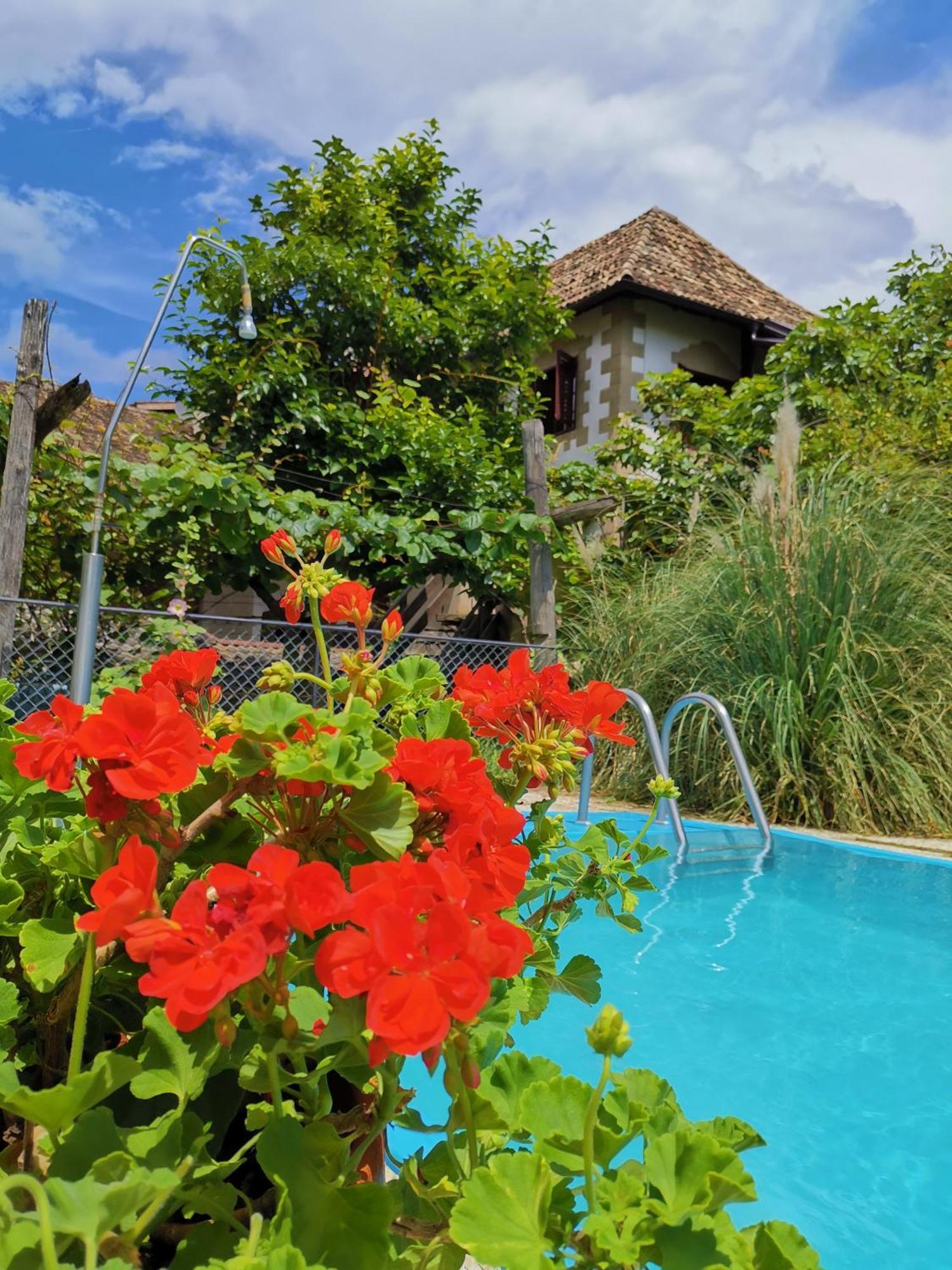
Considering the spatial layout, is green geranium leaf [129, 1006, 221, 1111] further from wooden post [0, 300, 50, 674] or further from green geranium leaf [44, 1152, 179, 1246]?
wooden post [0, 300, 50, 674]

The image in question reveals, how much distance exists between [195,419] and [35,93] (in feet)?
44.5

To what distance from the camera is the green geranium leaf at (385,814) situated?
60 centimetres

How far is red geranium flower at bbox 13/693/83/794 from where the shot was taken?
604 millimetres

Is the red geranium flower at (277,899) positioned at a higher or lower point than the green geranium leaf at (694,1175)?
higher

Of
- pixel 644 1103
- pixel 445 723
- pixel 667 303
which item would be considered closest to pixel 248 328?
pixel 445 723

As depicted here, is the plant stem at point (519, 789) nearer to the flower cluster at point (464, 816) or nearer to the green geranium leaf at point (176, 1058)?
the flower cluster at point (464, 816)

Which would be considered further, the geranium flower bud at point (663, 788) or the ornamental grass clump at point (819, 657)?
the ornamental grass clump at point (819, 657)

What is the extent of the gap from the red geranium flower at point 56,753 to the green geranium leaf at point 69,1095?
0.17 meters

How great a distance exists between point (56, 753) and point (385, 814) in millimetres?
235

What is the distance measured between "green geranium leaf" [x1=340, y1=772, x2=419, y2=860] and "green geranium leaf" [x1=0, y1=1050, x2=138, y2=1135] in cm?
19

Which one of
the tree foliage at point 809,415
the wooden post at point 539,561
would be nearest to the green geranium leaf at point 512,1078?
the wooden post at point 539,561

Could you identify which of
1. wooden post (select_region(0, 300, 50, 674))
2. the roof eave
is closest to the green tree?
wooden post (select_region(0, 300, 50, 674))

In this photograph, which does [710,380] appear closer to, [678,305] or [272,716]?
[678,305]

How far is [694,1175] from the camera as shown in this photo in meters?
0.49
